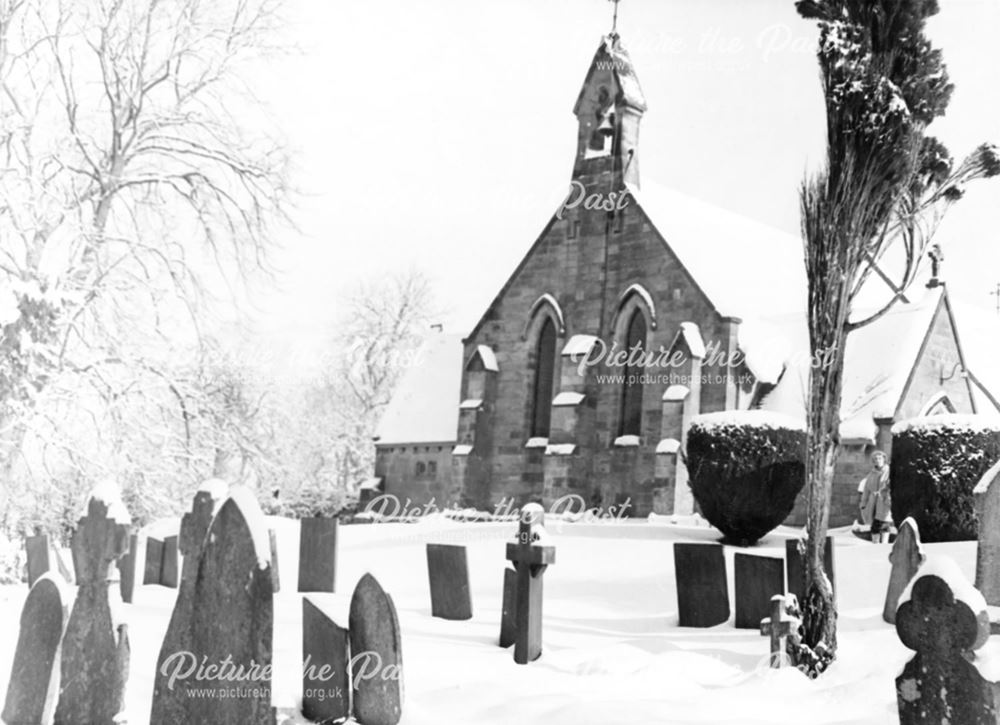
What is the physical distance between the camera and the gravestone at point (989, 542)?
8391mm

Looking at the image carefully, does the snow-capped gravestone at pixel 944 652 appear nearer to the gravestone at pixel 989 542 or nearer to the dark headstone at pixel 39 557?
the gravestone at pixel 989 542

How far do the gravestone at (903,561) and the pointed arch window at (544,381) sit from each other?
19125 mm

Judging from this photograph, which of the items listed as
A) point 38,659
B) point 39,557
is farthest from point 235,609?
point 39,557

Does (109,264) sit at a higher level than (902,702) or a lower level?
higher

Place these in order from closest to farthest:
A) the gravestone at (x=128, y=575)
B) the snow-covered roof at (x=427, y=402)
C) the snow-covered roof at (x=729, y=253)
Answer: the gravestone at (x=128, y=575), the snow-covered roof at (x=729, y=253), the snow-covered roof at (x=427, y=402)

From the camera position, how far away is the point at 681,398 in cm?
2575

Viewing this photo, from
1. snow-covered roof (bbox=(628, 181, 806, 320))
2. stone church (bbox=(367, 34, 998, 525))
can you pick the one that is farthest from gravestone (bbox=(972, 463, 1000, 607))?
snow-covered roof (bbox=(628, 181, 806, 320))

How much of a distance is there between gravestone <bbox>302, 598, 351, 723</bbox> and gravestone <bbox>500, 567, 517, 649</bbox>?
3.55 metres

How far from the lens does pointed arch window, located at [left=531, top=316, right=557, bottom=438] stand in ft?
98.9

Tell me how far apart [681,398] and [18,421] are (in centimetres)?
1540

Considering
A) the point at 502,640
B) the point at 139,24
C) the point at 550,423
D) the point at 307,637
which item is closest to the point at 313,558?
the point at 502,640

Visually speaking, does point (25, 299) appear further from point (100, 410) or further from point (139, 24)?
point (139, 24)

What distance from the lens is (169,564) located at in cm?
1468

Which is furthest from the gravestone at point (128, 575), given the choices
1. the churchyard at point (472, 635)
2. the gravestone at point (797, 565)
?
the gravestone at point (797, 565)
